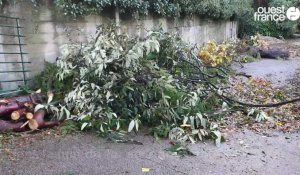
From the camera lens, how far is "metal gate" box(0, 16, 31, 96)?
4750 millimetres

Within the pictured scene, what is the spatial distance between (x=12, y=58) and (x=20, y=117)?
1148mm

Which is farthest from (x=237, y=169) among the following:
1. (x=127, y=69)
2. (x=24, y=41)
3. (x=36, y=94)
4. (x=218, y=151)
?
(x=24, y=41)

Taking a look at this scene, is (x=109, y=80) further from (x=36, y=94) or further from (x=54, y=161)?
(x=54, y=161)

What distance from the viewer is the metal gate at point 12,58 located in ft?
15.6

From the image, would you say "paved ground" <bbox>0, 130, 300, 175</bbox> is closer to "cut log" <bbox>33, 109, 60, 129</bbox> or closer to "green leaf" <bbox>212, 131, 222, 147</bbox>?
"green leaf" <bbox>212, 131, 222, 147</bbox>

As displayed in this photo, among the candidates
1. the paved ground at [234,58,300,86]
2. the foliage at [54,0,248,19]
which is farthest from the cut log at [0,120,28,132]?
the paved ground at [234,58,300,86]

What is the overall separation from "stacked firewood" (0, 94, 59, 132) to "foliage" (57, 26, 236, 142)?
1.14ft

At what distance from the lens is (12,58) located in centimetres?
489

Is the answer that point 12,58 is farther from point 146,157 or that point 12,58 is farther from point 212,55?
point 212,55

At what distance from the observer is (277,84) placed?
6.97m

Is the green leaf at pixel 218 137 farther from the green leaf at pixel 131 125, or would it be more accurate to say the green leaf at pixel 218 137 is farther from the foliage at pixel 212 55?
the foliage at pixel 212 55

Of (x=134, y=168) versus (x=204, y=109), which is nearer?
(x=134, y=168)

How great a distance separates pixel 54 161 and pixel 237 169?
168cm

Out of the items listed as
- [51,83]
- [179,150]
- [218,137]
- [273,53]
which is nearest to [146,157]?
[179,150]
